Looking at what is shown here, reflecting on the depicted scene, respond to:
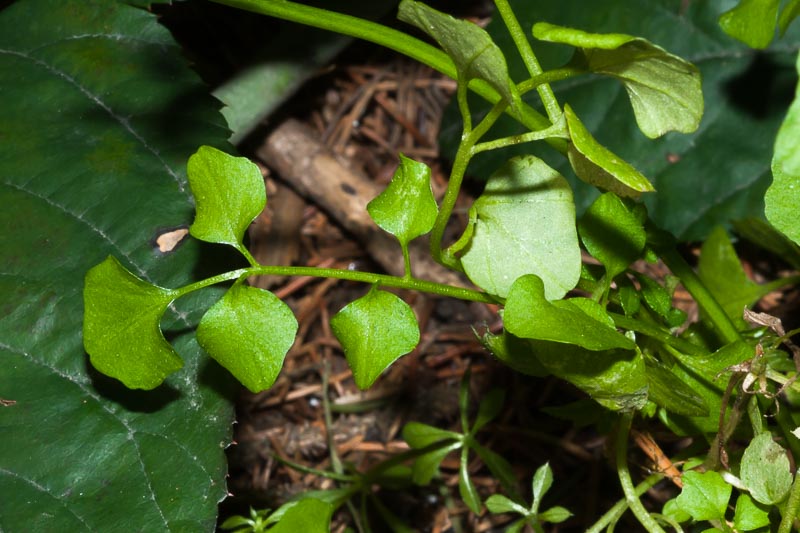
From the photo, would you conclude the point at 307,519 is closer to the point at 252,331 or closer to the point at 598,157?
the point at 252,331

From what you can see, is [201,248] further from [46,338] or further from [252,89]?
[252,89]

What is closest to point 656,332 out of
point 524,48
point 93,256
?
point 524,48

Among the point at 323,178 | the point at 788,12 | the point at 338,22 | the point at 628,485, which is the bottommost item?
the point at 323,178

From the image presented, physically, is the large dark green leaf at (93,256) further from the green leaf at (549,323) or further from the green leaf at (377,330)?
the green leaf at (549,323)

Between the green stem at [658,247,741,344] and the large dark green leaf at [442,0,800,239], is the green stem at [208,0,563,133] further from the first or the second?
the large dark green leaf at [442,0,800,239]

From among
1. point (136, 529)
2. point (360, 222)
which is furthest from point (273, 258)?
point (136, 529)
